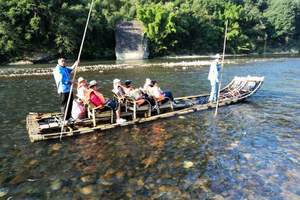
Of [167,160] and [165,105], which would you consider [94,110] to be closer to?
[167,160]

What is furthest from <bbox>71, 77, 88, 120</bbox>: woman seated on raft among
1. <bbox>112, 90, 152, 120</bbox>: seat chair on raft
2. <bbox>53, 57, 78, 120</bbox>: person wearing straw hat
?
<bbox>112, 90, 152, 120</bbox>: seat chair on raft

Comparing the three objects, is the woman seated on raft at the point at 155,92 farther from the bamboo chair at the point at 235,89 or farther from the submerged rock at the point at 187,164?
the submerged rock at the point at 187,164

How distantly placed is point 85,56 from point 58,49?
620 centimetres

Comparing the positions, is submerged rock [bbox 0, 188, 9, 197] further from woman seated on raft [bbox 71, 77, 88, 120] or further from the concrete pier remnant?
the concrete pier remnant

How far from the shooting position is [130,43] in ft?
274

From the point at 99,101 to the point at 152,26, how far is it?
72939 mm

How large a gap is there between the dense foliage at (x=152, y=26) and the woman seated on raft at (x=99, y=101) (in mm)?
54172

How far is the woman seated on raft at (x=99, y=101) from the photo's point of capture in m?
15.3

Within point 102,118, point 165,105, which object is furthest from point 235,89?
point 102,118

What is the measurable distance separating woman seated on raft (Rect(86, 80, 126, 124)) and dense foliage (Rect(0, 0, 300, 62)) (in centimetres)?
5417

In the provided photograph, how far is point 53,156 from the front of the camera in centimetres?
1255

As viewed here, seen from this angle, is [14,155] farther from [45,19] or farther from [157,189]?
[45,19]

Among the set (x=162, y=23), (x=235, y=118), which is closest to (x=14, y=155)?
(x=235, y=118)

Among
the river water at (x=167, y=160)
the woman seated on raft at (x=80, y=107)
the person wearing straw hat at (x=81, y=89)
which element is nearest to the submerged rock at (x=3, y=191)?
the river water at (x=167, y=160)
